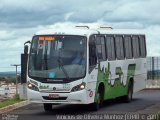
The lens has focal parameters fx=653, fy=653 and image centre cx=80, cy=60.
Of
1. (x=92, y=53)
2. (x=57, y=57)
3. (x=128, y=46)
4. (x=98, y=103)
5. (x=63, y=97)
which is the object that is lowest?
(x=98, y=103)

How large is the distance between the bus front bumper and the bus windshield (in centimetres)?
57

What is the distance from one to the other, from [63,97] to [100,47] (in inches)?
120

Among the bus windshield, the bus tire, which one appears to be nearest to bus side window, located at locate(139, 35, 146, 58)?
the bus tire

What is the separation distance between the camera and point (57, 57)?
916 inches

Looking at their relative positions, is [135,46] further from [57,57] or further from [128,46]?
[57,57]

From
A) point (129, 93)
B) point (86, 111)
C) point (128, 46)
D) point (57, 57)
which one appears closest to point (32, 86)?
point (57, 57)

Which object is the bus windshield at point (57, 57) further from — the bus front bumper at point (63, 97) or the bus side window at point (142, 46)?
the bus side window at point (142, 46)

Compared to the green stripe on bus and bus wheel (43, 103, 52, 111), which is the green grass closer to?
bus wheel (43, 103, 52, 111)

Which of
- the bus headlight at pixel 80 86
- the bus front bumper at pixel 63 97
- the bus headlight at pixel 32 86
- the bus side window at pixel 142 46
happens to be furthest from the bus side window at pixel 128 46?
the bus headlight at pixel 32 86

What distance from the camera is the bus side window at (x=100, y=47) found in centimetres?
2461

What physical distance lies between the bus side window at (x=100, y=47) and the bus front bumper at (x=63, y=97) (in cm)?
225

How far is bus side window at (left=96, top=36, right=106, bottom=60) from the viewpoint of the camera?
80.7ft

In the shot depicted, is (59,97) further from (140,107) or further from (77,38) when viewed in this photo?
(140,107)

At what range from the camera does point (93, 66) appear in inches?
934
